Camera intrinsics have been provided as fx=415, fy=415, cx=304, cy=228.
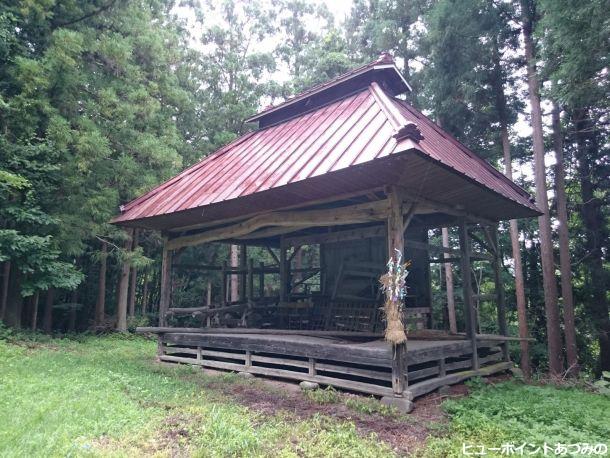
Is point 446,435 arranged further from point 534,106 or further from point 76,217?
point 76,217

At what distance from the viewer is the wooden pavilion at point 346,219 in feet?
19.6

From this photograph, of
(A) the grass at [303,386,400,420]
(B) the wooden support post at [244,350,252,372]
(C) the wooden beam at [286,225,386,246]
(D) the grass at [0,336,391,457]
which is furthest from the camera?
(C) the wooden beam at [286,225,386,246]

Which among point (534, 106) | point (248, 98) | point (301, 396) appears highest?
point (248, 98)

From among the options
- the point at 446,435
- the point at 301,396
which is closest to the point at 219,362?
the point at 301,396

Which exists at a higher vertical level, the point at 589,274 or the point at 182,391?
the point at 589,274

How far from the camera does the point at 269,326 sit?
11031 millimetres

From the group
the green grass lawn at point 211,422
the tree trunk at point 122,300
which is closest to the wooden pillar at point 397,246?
the green grass lawn at point 211,422

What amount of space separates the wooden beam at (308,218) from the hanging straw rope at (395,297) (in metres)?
0.92

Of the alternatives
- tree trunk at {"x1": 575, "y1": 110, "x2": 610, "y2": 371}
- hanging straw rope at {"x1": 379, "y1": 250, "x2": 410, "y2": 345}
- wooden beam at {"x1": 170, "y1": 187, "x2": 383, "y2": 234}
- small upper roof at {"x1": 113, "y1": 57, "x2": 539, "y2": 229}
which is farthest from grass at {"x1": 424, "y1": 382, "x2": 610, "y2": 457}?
tree trunk at {"x1": 575, "y1": 110, "x2": 610, "y2": 371}

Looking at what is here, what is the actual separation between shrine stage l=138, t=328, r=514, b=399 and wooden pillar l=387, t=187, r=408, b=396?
3.0 inches

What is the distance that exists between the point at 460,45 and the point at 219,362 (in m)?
12.1

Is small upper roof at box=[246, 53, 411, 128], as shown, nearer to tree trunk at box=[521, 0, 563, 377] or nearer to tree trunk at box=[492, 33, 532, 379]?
tree trunk at box=[521, 0, 563, 377]

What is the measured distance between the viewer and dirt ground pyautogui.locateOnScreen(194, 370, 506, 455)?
180 inches

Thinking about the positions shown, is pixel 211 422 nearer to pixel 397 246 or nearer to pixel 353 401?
pixel 353 401
